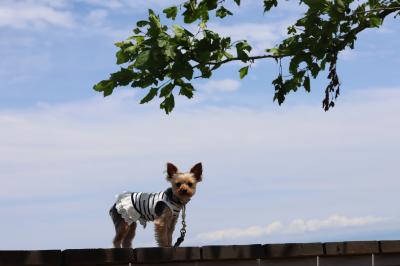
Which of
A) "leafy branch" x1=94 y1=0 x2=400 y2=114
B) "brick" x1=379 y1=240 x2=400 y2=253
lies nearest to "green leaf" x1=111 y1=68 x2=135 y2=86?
"leafy branch" x1=94 y1=0 x2=400 y2=114

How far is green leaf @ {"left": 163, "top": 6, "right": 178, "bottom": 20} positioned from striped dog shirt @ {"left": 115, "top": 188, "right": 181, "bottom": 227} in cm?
315

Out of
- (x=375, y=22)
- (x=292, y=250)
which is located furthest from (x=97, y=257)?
(x=375, y=22)

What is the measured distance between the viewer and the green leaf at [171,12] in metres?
14.1

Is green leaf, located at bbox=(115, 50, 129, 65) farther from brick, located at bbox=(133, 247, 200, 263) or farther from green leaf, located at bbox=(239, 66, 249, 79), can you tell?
brick, located at bbox=(133, 247, 200, 263)

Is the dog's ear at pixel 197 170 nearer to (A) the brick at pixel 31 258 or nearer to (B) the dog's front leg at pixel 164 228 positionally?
(B) the dog's front leg at pixel 164 228

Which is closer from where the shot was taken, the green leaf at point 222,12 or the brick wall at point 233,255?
the brick wall at point 233,255

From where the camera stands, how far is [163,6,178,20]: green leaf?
14.1 metres

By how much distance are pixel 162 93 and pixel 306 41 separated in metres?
2.61

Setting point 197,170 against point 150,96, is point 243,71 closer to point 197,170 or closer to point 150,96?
point 197,170

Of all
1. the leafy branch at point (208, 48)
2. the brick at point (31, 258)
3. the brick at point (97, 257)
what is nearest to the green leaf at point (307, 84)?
the leafy branch at point (208, 48)

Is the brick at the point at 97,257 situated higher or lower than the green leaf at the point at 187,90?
lower

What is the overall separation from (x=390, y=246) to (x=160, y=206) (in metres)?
4.22

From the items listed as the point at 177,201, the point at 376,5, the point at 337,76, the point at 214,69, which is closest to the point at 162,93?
the point at 214,69

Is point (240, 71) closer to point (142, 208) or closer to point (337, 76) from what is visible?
point (337, 76)
